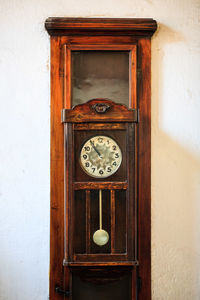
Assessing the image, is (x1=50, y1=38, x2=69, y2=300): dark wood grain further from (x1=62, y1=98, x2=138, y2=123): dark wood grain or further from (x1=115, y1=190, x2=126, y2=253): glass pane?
(x1=115, y1=190, x2=126, y2=253): glass pane

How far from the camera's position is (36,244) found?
1263mm

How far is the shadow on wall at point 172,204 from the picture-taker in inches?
49.8

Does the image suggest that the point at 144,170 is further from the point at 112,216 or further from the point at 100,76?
the point at 100,76

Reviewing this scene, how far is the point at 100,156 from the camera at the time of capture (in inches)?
46.2

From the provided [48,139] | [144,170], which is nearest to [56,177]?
[48,139]

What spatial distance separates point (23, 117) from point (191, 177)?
0.90 m

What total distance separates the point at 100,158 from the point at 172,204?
17.4 inches

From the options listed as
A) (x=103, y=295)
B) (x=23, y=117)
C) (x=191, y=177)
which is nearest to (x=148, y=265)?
(x=103, y=295)

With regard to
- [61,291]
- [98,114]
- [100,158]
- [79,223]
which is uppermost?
[98,114]

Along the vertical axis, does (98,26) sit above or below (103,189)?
above

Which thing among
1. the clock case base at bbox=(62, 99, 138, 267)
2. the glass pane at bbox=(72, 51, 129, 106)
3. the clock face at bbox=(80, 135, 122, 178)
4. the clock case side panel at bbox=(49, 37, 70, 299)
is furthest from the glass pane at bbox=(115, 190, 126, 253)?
the glass pane at bbox=(72, 51, 129, 106)

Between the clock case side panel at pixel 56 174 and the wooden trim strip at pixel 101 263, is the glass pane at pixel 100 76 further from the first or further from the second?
the wooden trim strip at pixel 101 263

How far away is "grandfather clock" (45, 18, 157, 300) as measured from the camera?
3.76 feet

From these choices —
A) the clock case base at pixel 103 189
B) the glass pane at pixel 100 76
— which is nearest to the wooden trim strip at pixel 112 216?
the clock case base at pixel 103 189
